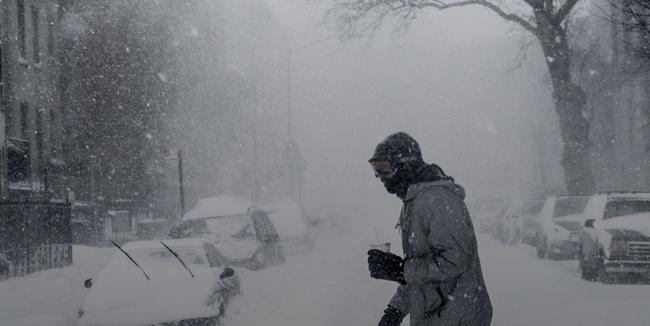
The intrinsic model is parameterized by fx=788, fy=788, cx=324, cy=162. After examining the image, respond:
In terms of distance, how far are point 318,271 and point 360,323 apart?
21.7ft

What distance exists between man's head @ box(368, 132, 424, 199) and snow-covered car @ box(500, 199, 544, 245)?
65.1ft

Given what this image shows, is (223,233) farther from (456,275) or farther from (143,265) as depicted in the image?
(456,275)

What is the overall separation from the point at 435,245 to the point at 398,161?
0.48 m

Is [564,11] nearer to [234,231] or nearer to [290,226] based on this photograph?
[290,226]

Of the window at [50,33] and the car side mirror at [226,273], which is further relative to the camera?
the window at [50,33]

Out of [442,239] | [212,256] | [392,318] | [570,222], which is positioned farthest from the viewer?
[570,222]

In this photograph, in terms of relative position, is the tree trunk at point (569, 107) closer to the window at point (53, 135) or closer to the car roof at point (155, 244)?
the car roof at point (155, 244)

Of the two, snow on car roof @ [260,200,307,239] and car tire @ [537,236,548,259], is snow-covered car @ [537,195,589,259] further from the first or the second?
snow on car roof @ [260,200,307,239]

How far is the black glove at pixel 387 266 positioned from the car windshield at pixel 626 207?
40.2 ft

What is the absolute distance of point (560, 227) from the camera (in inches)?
730

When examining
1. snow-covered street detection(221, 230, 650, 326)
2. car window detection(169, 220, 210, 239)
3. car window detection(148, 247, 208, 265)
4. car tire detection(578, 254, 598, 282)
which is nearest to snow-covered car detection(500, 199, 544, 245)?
snow-covered street detection(221, 230, 650, 326)

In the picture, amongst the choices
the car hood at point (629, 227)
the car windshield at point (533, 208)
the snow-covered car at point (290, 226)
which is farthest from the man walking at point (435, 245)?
the car windshield at point (533, 208)

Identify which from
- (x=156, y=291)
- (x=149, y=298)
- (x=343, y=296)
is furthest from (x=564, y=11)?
(x=149, y=298)

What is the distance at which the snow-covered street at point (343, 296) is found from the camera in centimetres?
986
